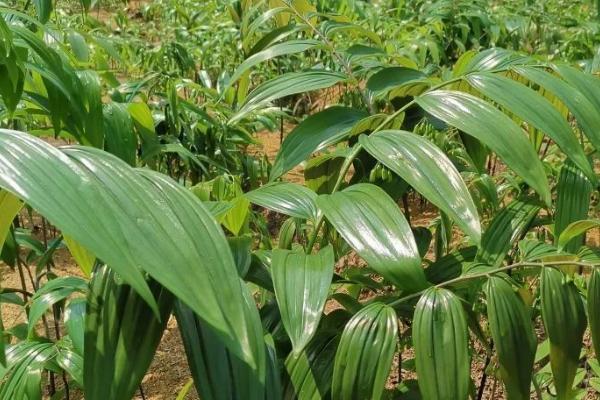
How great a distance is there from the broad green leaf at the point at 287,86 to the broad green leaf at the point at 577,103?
21cm

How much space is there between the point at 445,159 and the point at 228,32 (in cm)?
214

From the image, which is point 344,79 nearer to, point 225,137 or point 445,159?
point 445,159

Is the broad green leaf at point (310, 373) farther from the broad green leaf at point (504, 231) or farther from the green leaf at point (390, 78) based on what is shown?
the green leaf at point (390, 78)

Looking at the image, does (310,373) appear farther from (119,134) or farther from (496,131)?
(119,134)

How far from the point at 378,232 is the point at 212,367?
158mm

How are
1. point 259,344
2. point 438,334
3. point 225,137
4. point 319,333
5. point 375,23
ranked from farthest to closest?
point 375,23
point 225,137
point 319,333
point 438,334
point 259,344

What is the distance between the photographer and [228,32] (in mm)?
2719

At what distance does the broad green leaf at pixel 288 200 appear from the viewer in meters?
0.76

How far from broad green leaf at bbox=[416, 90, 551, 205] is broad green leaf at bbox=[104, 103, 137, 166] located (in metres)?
0.39

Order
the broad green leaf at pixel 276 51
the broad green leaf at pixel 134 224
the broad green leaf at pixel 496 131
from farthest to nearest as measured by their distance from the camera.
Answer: the broad green leaf at pixel 276 51, the broad green leaf at pixel 496 131, the broad green leaf at pixel 134 224

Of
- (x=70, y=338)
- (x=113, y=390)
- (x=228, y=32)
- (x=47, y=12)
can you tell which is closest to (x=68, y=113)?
(x=47, y=12)

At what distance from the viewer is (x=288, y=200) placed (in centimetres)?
77

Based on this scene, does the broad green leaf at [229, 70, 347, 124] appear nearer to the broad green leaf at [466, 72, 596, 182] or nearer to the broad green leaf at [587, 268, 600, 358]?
the broad green leaf at [466, 72, 596, 182]

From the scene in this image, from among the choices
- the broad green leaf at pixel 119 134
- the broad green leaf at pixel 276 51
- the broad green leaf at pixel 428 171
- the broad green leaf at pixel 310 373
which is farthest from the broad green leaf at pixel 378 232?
the broad green leaf at pixel 119 134
